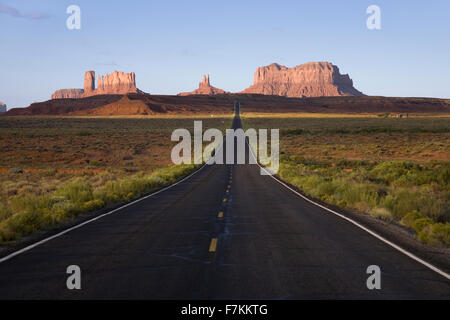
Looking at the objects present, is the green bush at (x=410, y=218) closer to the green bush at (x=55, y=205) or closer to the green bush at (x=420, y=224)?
the green bush at (x=420, y=224)

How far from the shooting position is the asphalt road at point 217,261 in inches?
258

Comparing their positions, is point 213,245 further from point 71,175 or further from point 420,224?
point 71,175

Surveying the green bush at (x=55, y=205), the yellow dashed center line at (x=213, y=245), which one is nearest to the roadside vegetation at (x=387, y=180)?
the yellow dashed center line at (x=213, y=245)

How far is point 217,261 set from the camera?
8.38 m

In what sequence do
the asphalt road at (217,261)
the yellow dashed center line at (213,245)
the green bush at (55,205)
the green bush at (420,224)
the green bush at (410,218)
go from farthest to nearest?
1. the green bush at (410,218)
2. the green bush at (420,224)
3. the green bush at (55,205)
4. the yellow dashed center line at (213,245)
5. the asphalt road at (217,261)

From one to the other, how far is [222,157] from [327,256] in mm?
42267

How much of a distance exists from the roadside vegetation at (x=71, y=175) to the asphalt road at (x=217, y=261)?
152 cm

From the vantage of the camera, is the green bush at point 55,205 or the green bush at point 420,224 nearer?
the green bush at point 55,205

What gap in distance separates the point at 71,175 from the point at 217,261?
27.1 m

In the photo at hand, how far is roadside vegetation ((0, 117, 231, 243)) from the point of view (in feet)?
45.6

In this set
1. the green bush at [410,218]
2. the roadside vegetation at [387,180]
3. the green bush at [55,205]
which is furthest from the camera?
the roadside vegetation at [387,180]

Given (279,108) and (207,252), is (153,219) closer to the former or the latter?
(207,252)

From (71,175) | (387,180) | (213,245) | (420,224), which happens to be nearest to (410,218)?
(420,224)
